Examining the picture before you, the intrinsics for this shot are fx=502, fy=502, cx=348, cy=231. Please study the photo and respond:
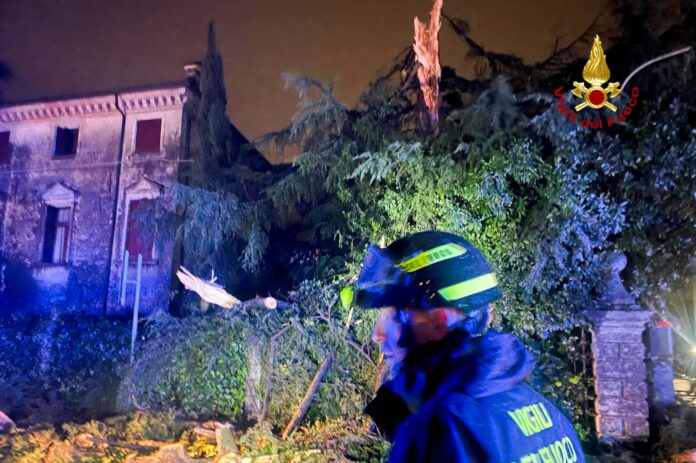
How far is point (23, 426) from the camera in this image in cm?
936

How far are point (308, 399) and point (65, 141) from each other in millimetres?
16493

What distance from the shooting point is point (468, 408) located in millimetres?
1152

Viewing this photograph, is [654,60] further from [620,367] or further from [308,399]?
[308,399]

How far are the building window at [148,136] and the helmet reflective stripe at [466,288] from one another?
18136mm

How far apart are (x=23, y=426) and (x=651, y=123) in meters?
11.7

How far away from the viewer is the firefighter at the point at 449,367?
1124 millimetres

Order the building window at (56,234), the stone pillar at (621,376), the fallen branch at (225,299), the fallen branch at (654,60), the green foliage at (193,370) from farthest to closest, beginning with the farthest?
the building window at (56,234) < the green foliage at (193,370) < the fallen branch at (225,299) < the fallen branch at (654,60) < the stone pillar at (621,376)

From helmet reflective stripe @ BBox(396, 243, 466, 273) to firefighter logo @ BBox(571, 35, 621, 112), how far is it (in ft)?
22.1

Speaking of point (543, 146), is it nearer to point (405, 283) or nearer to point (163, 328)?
point (405, 283)

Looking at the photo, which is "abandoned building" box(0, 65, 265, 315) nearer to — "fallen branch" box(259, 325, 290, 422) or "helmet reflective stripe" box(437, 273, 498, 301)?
"fallen branch" box(259, 325, 290, 422)

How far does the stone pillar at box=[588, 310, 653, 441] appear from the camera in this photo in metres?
6.53

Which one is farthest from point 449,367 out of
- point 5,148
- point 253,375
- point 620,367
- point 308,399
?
point 5,148

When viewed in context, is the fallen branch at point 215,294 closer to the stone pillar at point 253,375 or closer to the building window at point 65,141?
the stone pillar at point 253,375

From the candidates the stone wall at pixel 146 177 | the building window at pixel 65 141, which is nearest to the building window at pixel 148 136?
the stone wall at pixel 146 177
